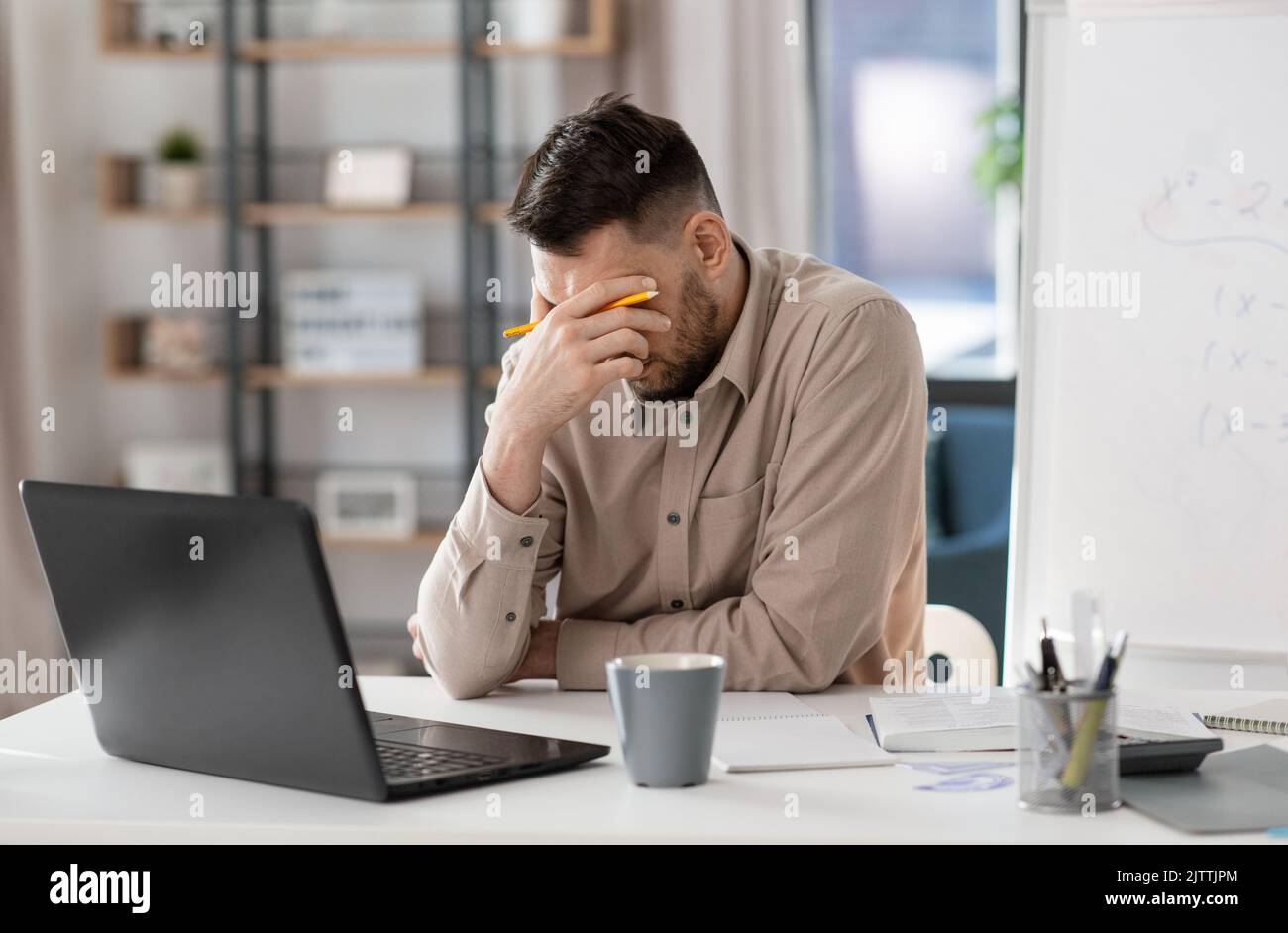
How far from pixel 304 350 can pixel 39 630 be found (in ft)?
3.28

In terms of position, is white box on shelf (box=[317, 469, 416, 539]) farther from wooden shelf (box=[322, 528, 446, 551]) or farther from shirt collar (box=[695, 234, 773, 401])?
shirt collar (box=[695, 234, 773, 401])

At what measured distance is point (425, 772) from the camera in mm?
1020

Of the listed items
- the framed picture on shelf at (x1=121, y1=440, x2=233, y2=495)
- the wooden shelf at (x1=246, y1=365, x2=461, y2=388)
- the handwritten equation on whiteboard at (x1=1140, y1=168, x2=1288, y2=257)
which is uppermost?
the handwritten equation on whiteboard at (x1=1140, y1=168, x2=1288, y2=257)

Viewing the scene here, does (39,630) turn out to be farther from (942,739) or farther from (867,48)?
(942,739)

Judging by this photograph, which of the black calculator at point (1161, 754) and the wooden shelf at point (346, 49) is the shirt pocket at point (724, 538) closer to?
the black calculator at point (1161, 754)

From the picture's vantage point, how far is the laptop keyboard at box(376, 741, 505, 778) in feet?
3.35

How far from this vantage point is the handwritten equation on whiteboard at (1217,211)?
6.40ft

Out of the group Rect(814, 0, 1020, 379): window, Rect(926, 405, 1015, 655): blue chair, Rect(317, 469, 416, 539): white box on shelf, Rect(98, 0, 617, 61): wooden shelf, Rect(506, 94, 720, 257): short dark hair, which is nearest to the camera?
Rect(506, 94, 720, 257): short dark hair

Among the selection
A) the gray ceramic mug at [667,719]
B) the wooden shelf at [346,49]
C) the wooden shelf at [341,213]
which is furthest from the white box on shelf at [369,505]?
the gray ceramic mug at [667,719]

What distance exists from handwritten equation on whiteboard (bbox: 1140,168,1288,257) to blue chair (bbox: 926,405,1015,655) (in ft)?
4.65

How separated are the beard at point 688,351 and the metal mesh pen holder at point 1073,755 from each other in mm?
691

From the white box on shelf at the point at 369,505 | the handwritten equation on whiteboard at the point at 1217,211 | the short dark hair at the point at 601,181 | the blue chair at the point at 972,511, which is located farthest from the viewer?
the white box on shelf at the point at 369,505

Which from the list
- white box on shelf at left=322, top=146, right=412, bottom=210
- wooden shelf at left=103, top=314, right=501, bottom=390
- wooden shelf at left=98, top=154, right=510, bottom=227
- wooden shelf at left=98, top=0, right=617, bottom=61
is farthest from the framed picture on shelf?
wooden shelf at left=98, top=0, right=617, bottom=61

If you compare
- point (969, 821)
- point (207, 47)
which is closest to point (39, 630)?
point (207, 47)
